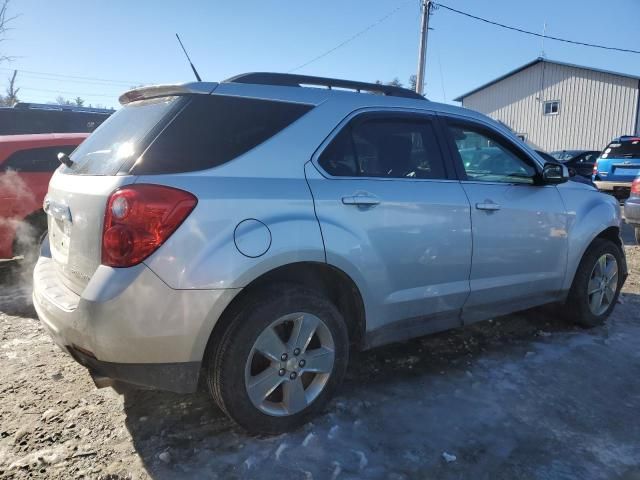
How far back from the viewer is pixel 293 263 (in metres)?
2.59

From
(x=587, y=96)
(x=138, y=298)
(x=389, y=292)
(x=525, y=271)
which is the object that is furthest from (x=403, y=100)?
(x=587, y=96)

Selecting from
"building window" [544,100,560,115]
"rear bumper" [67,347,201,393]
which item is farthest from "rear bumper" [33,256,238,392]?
"building window" [544,100,560,115]

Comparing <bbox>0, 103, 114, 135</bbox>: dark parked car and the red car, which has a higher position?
<bbox>0, 103, 114, 135</bbox>: dark parked car

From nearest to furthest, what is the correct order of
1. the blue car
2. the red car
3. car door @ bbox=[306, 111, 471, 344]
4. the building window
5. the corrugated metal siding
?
car door @ bbox=[306, 111, 471, 344] → the red car → the blue car → the corrugated metal siding → the building window

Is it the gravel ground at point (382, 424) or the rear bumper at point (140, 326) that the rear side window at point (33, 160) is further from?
the rear bumper at point (140, 326)

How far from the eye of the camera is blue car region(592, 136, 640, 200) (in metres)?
13.7

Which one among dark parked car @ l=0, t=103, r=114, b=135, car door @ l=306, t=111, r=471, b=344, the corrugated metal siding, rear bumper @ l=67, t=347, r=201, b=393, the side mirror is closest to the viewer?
rear bumper @ l=67, t=347, r=201, b=393

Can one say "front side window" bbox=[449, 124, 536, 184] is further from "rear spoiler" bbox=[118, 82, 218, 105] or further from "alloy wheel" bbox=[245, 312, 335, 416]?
"rear spoiler" bbox=[118, 82, 218, 105]

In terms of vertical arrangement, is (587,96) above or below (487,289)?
above

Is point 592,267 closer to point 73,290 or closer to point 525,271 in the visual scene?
point 525,271

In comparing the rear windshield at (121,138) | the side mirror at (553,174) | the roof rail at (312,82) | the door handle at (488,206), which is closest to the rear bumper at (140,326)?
the rear windshield at (121,138)

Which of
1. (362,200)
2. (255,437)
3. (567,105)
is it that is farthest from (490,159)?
(567,105)

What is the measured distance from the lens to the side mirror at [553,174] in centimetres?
380

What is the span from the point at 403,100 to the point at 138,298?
2060 mm
